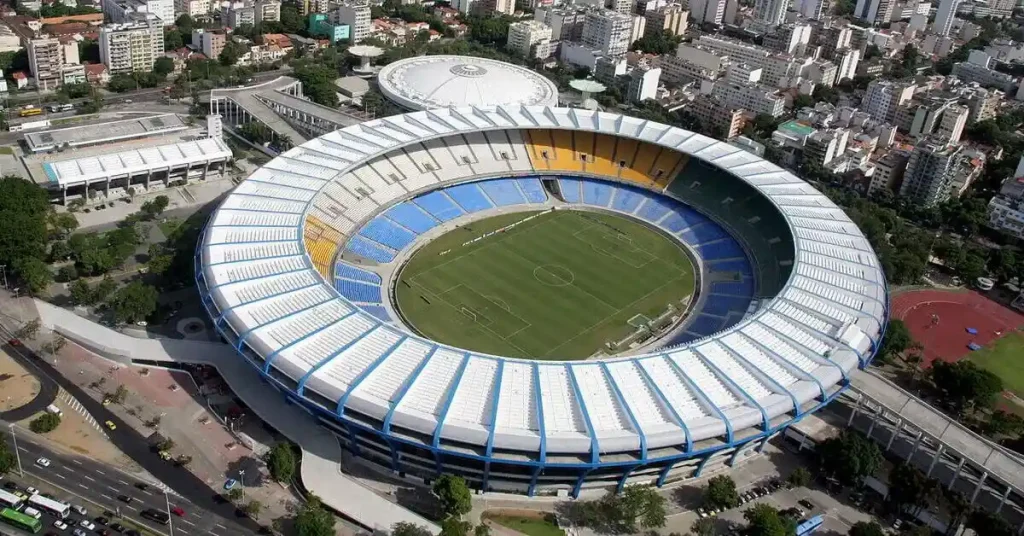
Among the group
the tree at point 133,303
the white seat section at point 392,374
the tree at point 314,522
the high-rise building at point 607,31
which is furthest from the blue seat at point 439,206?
the high-rise building at point 607,31

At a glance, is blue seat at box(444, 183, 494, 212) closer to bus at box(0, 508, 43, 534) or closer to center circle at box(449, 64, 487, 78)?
center circle at box(449, 64, 487, 78)

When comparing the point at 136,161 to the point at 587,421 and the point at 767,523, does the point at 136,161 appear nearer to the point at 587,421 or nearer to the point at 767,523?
the point at 587,421

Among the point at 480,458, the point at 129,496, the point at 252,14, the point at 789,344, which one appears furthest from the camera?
the point at 252,14

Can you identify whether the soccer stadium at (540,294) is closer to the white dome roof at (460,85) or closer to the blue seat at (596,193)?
the blue seat at (596,193)

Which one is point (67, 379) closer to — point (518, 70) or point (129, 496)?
point (129, 496)

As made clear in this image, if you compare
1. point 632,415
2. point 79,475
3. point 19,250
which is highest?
point 632,415

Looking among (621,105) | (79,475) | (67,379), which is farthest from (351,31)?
(79,475)

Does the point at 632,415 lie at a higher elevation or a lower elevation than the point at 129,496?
higher
